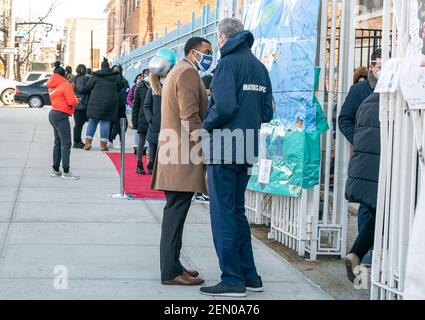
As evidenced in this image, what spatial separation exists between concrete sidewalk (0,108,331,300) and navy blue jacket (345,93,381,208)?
33.3 inches

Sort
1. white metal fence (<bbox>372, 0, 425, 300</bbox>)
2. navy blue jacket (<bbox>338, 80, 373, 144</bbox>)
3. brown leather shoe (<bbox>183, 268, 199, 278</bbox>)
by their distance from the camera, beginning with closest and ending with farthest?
white metal fence (<bbox>372, 0, 425, 300</bbox>)
brown leather shoe (<bbox>183, 268, 199, 278</bbox>)
navy blue jacket (<bbox>338, 80, 373, 144</bbox>)

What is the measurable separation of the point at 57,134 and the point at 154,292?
22.3ft

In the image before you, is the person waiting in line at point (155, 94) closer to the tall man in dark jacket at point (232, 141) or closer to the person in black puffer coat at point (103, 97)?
the tall man in dark jacket at point (232, 141)

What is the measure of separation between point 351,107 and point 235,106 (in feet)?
5.74

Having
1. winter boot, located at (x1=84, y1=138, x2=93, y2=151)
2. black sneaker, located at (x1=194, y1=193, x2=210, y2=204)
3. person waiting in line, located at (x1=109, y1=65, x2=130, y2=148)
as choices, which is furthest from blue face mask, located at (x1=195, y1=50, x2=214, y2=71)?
winter boot, located at (x1=84, y1=138, x2=93, y2=151)

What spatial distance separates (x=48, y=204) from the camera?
1024 centimetres

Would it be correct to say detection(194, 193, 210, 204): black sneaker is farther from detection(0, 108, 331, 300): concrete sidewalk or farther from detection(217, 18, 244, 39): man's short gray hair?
detection(217, 18, 244, 39): man's short gray hair

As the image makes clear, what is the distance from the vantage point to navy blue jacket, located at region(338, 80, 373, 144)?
734cm

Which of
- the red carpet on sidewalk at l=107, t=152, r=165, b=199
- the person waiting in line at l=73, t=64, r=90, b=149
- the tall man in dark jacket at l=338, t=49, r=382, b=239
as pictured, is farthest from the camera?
the person waiting in line at l=73, t=64, r=90, b=149

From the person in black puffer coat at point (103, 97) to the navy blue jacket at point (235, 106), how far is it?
1057cm

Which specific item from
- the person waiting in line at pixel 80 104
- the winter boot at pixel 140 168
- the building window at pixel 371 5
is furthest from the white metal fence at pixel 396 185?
the building window at pixel 371 5

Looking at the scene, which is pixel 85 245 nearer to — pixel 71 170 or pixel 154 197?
pixel 154 197

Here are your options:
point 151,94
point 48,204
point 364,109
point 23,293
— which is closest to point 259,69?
point 364,109

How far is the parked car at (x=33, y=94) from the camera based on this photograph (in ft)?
127
